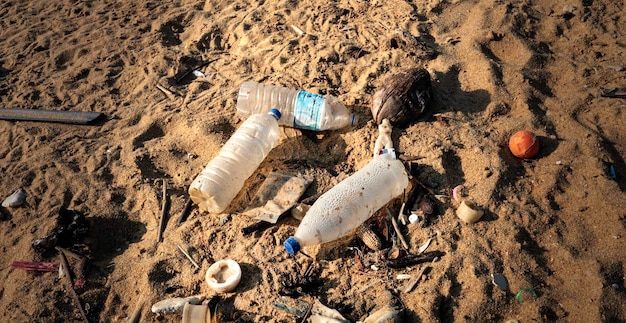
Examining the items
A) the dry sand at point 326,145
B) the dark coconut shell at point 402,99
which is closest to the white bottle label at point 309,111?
the dry sand at point 326,145

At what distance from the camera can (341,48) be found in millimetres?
4492

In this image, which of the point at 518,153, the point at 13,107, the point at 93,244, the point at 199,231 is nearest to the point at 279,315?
the point at 199,231

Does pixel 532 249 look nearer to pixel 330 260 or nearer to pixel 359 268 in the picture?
pixel 359 268

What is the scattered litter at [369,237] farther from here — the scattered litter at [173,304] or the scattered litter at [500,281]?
the scattered litter at [173,304]

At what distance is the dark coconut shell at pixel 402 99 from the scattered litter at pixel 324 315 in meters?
1.66

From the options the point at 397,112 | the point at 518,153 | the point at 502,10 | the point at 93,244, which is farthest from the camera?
the point at 502,10

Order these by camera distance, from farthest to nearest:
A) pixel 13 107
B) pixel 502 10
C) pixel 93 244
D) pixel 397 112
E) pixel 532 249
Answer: pixel 502 10 → pixel 13 107 → pixel 397 112 → pixel 93 244 → pixel 532 249

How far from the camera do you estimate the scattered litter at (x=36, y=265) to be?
2.94 meters

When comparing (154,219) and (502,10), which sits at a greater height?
(502,10)

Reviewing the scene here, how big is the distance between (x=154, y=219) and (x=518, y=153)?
2.89 metres

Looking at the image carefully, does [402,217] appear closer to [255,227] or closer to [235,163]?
[255,227]

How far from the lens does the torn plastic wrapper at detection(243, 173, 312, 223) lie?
10.4 ft

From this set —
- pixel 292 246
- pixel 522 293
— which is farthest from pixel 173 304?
pixel 522 293

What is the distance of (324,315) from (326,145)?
5.13 feet
